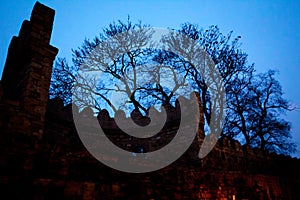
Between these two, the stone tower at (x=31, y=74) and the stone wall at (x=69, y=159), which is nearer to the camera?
the stone wall at (x=69, y=159)

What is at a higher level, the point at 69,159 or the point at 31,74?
the point at 31,74

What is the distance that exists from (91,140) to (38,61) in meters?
5.04

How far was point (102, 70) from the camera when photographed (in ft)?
47.1

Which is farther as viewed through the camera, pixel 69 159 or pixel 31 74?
pixel 31 74

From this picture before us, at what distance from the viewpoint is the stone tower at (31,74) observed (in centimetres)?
597

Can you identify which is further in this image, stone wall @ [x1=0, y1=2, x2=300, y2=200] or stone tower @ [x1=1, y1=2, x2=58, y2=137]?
stone tower @ [x1=1, y1=2, x2=58, y2=137]

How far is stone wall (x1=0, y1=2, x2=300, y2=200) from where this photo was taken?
394 centimetres

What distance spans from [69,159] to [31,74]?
3.32 m

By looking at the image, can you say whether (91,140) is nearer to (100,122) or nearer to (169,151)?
(100,122)

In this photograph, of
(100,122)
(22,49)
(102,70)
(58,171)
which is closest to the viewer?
(58,171)

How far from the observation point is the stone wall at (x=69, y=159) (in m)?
3.94

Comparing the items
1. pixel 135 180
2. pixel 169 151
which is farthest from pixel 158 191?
pixel 169 151

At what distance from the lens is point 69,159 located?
443cm

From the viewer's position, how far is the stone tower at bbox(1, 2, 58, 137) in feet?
19.6
